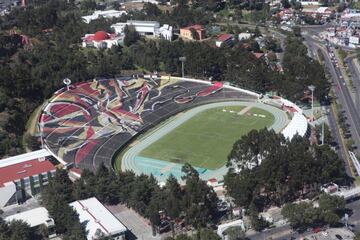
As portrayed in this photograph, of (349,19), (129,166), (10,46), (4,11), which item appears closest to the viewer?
(129,166)

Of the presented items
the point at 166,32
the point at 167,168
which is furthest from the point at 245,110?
the point at 166,32

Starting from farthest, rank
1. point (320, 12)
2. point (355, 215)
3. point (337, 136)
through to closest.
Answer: point (320, 12), point (337, 136), point (355, 215)

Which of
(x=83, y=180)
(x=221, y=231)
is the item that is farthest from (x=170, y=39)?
(x=221, y=231)

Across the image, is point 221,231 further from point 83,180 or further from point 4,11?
point 4,11

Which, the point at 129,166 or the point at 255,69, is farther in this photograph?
the point at 255,69

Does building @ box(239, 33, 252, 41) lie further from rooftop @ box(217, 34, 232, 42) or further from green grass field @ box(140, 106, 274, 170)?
green grass field @ box(140, 106, 274, 170)

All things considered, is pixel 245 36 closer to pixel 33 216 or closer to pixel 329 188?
pixel 329 188

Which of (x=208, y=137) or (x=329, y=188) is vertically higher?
(x=329, y=188)
